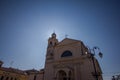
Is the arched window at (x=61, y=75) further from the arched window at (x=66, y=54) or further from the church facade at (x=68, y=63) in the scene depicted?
the arched window at (x=66, y=54)

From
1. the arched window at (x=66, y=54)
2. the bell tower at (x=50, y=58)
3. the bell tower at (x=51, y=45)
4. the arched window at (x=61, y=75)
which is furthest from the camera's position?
the bell tower at (x=51, y=45)

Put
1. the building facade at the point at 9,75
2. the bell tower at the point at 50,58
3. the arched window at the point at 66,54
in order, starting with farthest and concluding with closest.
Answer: the building facade at the point at 9,75 < the arched window at the point at 66,54 < the bell tower at the point at 50,58

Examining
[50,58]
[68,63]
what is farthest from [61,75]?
[50,58]

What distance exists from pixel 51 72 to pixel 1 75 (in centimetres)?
1746

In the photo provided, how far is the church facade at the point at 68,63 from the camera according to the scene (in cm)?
1900

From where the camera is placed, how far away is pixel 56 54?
81.0ft

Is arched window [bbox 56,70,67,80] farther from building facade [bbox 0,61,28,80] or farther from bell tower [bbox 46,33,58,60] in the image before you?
building facade [bbox 0,61,28,80]

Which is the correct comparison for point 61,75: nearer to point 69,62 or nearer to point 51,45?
point 69,62

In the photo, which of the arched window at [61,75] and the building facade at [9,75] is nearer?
the arched window at [61,75]

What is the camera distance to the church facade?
19.0 meters

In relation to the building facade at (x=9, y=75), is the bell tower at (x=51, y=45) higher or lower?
higher

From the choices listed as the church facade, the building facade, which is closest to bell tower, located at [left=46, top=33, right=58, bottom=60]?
the church facade

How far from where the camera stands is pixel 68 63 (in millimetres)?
21438

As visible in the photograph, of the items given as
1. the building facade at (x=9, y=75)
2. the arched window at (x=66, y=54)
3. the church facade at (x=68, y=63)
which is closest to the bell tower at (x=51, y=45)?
the church facade at (x=68, y=63)
